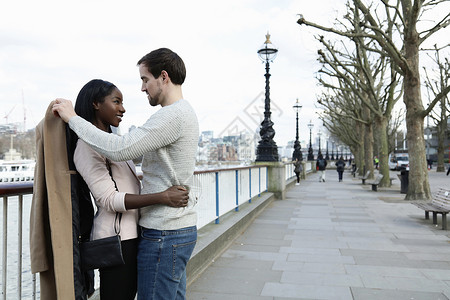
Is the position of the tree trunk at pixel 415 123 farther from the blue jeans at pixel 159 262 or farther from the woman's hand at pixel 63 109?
the woman's hand at pixel 63 109

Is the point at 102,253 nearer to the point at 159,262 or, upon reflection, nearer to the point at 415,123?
the point at 159,262

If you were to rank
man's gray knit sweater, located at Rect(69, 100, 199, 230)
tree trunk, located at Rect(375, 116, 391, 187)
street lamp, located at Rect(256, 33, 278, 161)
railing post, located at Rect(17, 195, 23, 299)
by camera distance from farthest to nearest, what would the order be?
tree trunk, located at Rect(375, 116, 391, 187) → street lamp, located at Rect(256, 33, 278, 161) → railing post, located at Rect(17, 195, 23, 299) → man's gray knit sweater, located at Rect(69, 100, 199, 230)

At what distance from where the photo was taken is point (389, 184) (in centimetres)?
1856

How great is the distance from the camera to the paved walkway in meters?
4.23

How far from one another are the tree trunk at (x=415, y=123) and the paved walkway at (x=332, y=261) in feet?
10.4

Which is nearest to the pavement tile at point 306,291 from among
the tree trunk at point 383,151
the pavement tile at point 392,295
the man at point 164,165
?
the pavement tile at point 392,295

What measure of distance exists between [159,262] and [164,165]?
447 millimetres

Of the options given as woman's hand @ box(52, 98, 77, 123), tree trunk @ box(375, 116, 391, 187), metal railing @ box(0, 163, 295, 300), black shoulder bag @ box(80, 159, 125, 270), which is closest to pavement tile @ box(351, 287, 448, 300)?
metal railing @ box(0, 163, 295, 300)

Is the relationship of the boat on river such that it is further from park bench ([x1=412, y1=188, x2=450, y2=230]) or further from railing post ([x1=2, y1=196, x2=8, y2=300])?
railing post ([x1=2, y1=196, x2=8, y2=300])

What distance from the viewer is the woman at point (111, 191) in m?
1.81

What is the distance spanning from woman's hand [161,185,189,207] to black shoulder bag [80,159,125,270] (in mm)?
269

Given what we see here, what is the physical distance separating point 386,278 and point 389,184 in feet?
49.1

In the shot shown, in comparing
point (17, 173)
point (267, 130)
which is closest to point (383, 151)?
point (267, 130)

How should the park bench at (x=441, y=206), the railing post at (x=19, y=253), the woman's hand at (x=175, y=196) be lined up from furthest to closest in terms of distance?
the park bench at (x=441, y=206), the railing post at (x=19, y=253), the woman's hand at (x=175, y=196)
